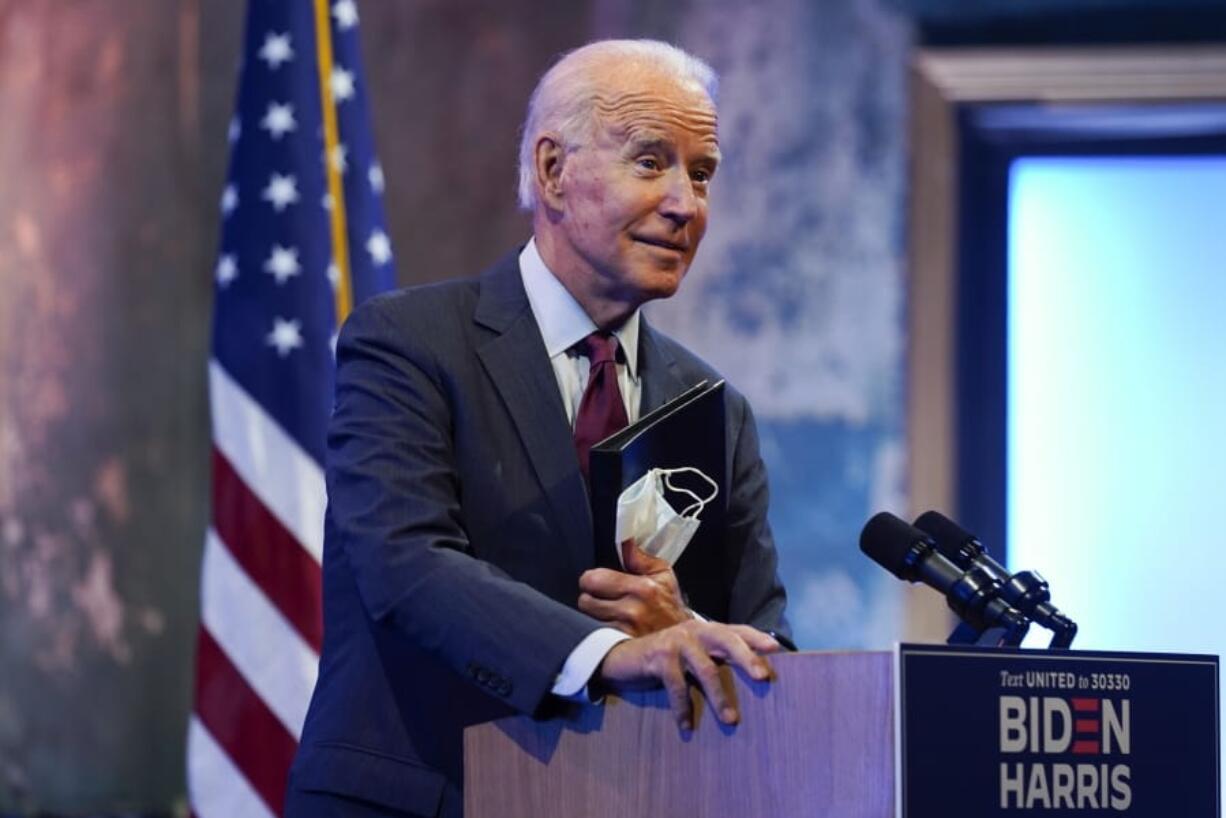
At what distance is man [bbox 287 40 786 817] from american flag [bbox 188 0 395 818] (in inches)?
56.5

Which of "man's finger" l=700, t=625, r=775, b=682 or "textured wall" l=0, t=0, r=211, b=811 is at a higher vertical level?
"textured wall" l=0, t=0, r=211, b=811

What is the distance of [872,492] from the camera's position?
171 inches

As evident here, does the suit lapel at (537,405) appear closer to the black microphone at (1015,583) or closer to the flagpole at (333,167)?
the black microphone at (1015,583)

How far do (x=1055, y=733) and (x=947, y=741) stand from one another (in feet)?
0.37

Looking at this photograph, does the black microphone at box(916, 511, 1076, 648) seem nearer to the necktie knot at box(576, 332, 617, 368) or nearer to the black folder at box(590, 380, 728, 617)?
the black folder at box(590, 380, 728, 617)

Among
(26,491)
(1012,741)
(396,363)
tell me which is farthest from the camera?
(26,491)

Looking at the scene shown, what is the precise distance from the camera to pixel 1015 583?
1912 mm

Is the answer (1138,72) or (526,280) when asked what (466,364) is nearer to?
(526,280)

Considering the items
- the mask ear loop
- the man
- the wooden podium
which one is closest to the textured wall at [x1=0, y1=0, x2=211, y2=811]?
the man

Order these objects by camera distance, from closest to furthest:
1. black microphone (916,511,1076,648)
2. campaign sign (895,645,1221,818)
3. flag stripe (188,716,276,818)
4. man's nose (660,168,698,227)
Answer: campaign sign (895,645,1221,818)
black microphone (916,511,1076,648)
man's nose (660,168,698,227)
flag stripe (188,716,276,818)

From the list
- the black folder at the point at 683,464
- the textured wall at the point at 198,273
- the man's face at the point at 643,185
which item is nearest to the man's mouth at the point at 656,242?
the man's face at the point at 643,185

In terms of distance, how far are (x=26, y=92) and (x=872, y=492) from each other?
244 cm

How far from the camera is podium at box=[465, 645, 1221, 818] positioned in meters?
1.57

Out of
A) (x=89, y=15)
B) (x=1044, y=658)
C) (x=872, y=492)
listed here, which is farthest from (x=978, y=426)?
(x=1044, y=658)
